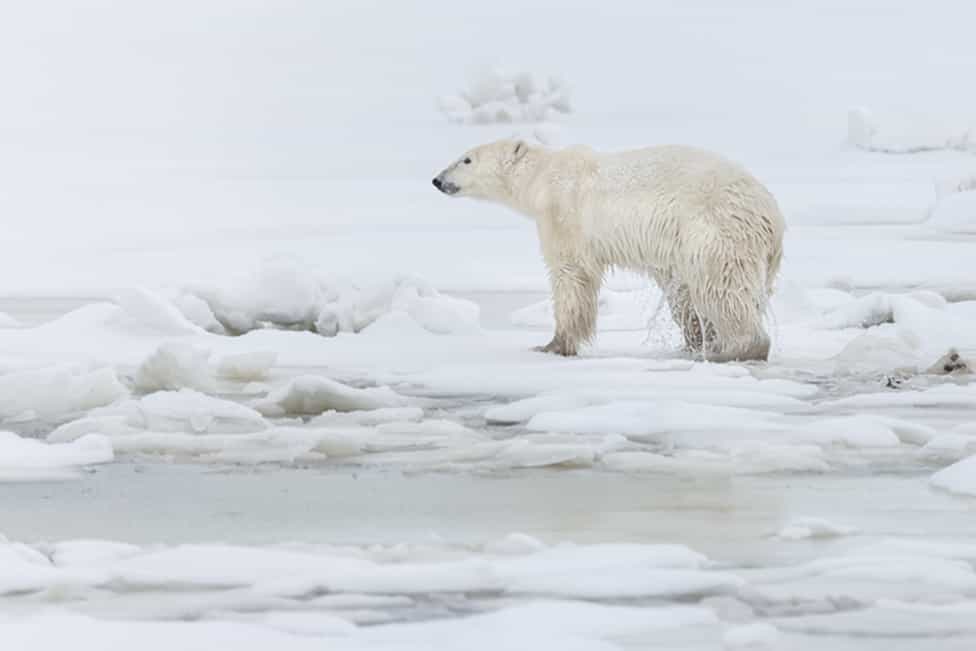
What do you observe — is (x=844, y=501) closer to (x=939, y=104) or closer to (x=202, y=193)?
(x=202, y=193)

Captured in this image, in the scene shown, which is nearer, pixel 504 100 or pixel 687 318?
pixel 687 318

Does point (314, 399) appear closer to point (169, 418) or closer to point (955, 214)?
point (169, 418)

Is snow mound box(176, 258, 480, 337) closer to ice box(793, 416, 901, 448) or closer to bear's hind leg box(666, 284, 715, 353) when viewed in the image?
bear's hind leg box(666, 284, 715, 353)

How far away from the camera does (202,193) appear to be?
14453mm

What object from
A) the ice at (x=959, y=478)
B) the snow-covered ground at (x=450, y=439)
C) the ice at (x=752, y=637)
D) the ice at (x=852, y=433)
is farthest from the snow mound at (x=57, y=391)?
the ice at (x=752, y=637)

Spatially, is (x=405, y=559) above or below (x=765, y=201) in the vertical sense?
below

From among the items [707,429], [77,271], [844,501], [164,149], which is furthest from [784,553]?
[164,149]

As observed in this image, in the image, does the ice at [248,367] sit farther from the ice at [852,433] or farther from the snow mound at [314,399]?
the ice at [852,433]

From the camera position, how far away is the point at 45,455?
4.56m

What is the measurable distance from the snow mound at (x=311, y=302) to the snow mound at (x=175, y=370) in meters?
1.70

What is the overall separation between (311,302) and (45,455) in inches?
123

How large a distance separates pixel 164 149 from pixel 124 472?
13.9m

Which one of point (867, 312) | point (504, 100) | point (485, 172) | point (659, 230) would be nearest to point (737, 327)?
point (659, 230)

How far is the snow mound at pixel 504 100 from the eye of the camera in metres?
19.2
